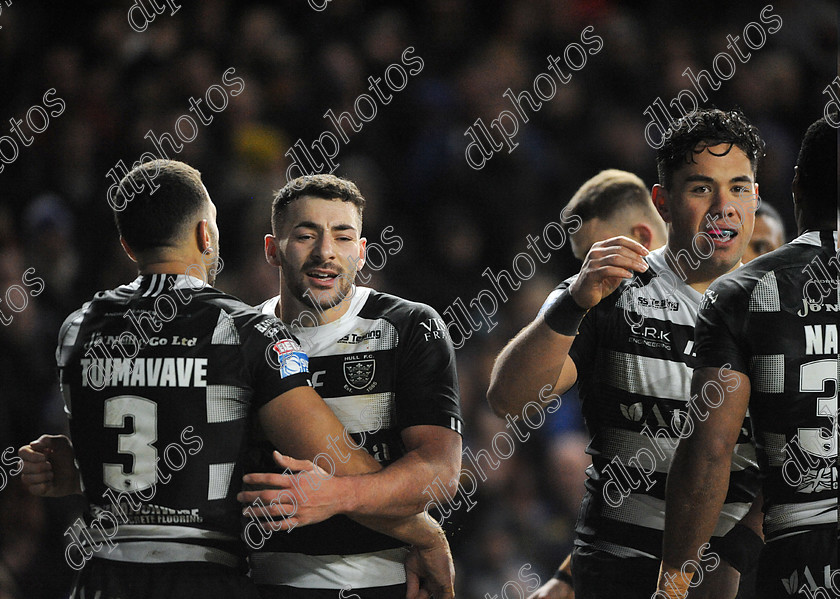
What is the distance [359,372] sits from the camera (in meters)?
3.01

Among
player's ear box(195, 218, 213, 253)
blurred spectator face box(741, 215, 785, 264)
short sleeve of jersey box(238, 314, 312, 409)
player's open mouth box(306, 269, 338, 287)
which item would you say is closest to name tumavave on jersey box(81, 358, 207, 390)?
short sleeve of jersey box(238, 314, 312, 409)

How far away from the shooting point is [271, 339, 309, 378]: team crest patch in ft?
8.46

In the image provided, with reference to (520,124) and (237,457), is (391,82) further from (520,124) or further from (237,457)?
(237,457)

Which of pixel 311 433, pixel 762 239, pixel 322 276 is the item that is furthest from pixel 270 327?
pixel 762 239

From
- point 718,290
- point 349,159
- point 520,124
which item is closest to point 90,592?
point 718,290

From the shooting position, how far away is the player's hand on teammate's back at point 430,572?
292cm

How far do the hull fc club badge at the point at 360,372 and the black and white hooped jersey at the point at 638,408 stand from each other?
0.65 m

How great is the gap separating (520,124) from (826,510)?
4898 millimetres

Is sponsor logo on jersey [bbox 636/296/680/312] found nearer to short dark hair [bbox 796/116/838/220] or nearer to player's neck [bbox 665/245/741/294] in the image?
player's neck [bbox 665/245/741/294]

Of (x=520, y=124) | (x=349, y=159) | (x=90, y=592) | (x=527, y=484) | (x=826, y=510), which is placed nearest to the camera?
(x=826, y=510)

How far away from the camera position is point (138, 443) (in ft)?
8.28

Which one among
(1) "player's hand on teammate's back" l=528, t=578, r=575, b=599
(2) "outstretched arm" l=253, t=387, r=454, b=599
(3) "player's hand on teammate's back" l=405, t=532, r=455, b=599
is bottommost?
(3) "player's hand on teammate's back" l=405, t=532, r=455, b=599

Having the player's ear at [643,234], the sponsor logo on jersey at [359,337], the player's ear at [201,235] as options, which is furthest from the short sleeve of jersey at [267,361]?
the player's ear at [643,234]

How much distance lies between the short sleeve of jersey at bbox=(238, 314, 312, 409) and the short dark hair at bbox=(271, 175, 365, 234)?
670 millimetres
